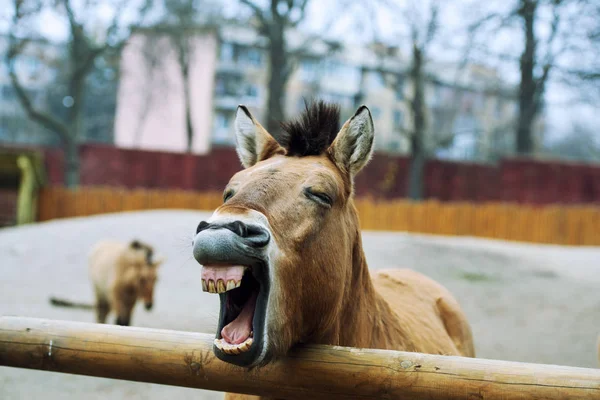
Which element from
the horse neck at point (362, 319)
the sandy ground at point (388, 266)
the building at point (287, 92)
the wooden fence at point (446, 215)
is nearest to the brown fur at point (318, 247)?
the horse neck at point (362, 319)

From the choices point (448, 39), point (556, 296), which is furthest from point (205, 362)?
point (448, 39)

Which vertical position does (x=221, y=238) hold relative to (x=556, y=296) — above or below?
above

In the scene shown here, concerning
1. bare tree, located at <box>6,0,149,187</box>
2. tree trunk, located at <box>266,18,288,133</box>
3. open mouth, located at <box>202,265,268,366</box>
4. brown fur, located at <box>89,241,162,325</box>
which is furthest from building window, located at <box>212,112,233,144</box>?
open mouth, located at <box>202,265,268,366</box>

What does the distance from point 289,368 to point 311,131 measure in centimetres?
106

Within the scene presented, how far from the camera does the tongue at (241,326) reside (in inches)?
73.7

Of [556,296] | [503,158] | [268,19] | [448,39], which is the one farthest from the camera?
[503,158]

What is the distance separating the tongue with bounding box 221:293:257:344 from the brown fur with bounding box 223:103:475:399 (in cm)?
8

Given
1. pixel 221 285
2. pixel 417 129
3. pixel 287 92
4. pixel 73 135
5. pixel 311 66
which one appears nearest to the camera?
pixel 221 285

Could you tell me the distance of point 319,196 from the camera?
2.26m

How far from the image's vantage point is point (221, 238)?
1.73 m

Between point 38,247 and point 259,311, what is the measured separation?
12101 mm

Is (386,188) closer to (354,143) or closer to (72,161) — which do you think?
(72,161)

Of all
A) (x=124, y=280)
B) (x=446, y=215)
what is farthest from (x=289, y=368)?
(x=446, y=215)

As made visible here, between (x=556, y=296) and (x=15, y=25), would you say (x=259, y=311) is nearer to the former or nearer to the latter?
(x=556, y=296)
